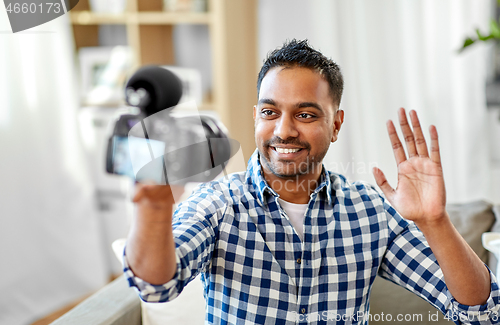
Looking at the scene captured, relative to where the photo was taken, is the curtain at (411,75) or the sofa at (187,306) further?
the curtain at (411,75)

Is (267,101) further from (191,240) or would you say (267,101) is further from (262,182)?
(191,240)

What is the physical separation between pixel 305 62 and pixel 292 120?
0.43 ft

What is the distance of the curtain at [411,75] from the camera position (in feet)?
6.20

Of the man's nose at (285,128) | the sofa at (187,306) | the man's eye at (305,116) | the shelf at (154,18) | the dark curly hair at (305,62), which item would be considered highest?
the shelf at (154,18)

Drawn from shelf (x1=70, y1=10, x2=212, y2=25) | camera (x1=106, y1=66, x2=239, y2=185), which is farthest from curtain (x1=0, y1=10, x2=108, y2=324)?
camera (x1=106, y1=66, x2=239, y2=185)

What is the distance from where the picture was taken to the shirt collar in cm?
94

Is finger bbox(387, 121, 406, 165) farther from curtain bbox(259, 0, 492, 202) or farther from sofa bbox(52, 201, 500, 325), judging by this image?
curtain bbox(259, 0, 492, 202)

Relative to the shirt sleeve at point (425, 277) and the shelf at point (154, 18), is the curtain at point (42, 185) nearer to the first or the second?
the shelf at point (154, 18)

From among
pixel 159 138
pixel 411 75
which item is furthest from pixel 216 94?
pixel 159 138

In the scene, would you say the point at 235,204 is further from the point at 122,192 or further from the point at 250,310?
the point at 122,192

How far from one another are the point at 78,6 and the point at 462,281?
2173mm

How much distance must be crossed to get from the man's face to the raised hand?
5.9 inches

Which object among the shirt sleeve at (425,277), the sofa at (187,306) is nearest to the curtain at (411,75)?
the sofa at (187,306)

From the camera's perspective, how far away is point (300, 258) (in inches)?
35.1
